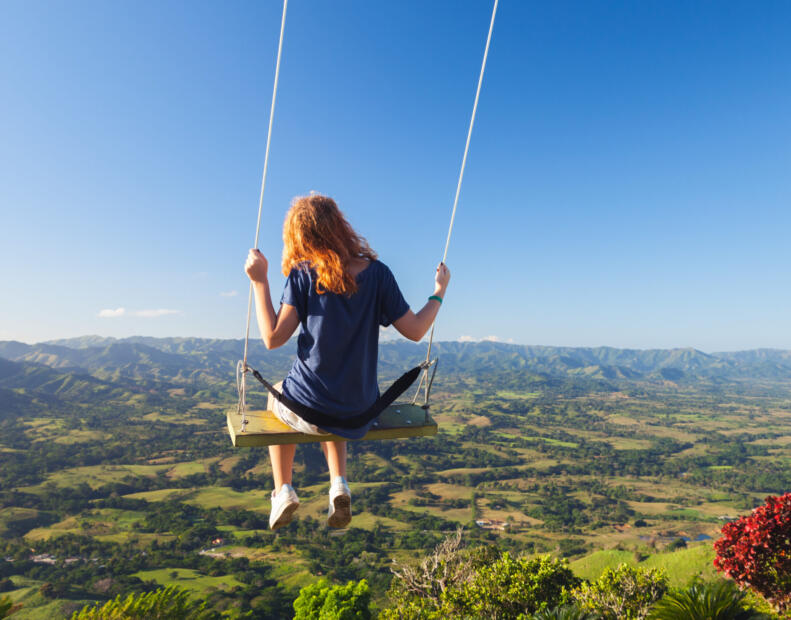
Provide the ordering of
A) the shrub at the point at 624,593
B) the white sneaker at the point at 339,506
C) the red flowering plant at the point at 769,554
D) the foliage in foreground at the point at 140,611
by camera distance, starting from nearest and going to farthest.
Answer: the white sneaker at the point at 339,506 → the red flowering plant at the point at 769,554 → the shrub at the point at 624,593 → the foliage in foreground at the point at 140,611

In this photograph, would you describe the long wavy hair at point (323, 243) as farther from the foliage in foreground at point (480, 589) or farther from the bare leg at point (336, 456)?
the foliage in foreground at point (480, 589)

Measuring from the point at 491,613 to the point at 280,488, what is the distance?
16136 mm

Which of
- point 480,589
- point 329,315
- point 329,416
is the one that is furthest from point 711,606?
point 329,315

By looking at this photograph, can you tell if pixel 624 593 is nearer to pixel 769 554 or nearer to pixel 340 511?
pixel 769 554

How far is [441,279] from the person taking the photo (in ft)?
9.95

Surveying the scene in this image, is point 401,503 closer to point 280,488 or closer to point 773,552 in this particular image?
point 773,552

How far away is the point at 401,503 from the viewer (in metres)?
99.1

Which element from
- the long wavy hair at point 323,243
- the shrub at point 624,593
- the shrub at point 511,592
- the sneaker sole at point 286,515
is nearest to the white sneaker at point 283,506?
the sneaker sole at point 286,515

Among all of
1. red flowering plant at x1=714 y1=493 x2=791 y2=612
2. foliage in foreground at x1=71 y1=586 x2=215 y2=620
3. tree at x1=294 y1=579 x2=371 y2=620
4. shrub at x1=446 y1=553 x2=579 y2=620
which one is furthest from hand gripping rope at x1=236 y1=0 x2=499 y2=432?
tree at x1=294 y1=579 x2=371 y2=620

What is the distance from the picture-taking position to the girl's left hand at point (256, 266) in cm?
259

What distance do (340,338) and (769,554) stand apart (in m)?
10.3

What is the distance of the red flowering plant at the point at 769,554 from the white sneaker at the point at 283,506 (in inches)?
378

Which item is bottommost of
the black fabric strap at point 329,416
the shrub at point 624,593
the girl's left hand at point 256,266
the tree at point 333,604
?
the tree at point 333,604

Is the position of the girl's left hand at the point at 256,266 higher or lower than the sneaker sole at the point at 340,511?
higher
